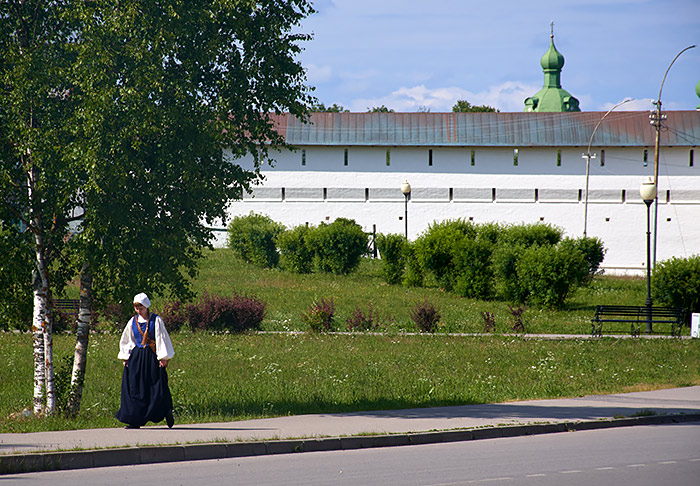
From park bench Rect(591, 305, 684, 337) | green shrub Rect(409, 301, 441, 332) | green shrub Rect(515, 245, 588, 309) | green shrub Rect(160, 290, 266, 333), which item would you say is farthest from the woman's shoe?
green shrub Rect(515, 245, 588, 309)

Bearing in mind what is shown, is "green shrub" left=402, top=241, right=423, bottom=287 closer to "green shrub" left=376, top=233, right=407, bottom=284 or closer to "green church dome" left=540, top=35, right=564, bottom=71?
"green shrub" left=376, top=233, right=407, bottom=284

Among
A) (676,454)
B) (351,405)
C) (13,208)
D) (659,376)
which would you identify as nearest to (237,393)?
(351,405)

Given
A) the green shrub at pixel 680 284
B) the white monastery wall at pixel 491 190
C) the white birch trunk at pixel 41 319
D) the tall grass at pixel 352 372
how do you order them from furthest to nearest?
the white monastery wall at pixel 491 190 → the green shrub at pixel 680 284 → the tall grass at pixel 352 372 → the white birch trunk at pixel 41 319

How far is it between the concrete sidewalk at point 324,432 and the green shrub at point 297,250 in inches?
1099

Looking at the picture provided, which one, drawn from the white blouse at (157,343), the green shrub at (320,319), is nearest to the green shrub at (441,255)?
the green shrub at (320,319)

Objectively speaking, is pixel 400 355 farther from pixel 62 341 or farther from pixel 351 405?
pixel 62 341

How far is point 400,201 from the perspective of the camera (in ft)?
188

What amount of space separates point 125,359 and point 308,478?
11.2 feet

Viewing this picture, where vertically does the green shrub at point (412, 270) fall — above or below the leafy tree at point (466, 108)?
below

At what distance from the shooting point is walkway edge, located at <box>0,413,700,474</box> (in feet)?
26.7

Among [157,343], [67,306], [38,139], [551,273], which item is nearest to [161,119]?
[38,139]

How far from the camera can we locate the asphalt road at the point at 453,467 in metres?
7.69

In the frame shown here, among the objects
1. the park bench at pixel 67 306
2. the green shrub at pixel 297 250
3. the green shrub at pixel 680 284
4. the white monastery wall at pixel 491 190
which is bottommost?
the park bench at pixel 67 306

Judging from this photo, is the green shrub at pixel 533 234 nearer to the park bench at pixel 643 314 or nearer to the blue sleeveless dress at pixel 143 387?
the park bench at pixel 643 314
